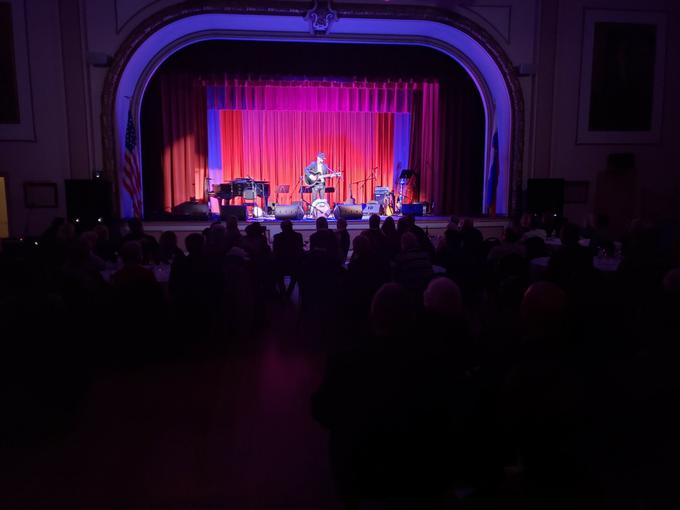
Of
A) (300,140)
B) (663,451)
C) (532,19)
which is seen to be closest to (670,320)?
(663,451)

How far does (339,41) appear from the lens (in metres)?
10.7

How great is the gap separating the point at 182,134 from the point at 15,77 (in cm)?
343

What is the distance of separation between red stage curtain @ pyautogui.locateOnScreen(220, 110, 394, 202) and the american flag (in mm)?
2817

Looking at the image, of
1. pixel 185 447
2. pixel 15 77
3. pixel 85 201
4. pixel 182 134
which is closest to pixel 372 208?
pixel 182 134

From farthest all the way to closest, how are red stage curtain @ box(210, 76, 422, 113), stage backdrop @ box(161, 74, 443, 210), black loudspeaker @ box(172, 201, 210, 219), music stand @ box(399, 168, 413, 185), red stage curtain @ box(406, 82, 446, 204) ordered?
red stage curtain @ box(406, 82, 446, 204)
music stand @ box(399, 168, 413, 185)
red stage curtain @ box(210, 76, 422, 113)
stage backdrop @ box(161, 74, 443, 210)
black loudspeaker @ box(172, 201, 210, 219)

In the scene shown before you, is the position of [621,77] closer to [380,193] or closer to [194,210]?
[380,193]

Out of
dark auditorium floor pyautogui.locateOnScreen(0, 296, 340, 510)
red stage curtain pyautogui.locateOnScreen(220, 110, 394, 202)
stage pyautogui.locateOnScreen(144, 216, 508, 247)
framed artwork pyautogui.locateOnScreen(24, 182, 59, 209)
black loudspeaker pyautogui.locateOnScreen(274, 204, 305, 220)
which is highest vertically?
red stage curtain pyautogui.locateOnScreen(220, 110, 394, 202)

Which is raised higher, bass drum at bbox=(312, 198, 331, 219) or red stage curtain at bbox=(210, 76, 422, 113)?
red stage curtain at bbox=(210, 76, 422, 113)

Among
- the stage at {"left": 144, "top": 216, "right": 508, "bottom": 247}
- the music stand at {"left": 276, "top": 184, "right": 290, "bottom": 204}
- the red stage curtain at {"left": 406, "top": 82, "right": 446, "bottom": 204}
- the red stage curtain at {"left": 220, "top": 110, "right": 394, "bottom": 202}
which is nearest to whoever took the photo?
the stage at {"left": 144, "top": 216, "right": 508, "bottom": 247}

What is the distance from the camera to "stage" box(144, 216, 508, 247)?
32.3 ft

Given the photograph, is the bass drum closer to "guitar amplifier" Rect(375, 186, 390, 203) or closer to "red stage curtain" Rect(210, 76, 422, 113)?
"guitar amplifier" Rect(375, 186, 390, 203)

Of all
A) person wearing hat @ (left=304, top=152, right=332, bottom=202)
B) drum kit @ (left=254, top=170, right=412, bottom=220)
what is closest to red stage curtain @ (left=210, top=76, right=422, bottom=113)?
person wearing hat @ (left=304, top=152, right=332, bottom=202)

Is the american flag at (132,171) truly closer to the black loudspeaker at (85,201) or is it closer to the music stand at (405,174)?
the black loudspeaker at (85,201)

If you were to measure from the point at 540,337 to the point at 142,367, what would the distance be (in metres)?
3.46
